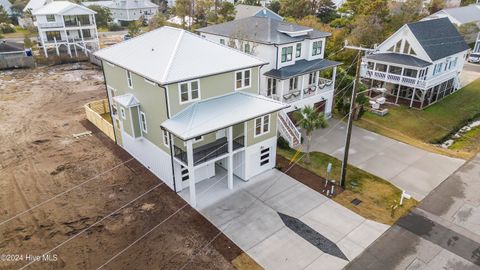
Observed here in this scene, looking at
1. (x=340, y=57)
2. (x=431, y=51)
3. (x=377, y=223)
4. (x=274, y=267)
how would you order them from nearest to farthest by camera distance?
1. (x=274, y=267)
2. (x=377, y=223)
3. (x=431, y=51)
4. (x=340, y=57)

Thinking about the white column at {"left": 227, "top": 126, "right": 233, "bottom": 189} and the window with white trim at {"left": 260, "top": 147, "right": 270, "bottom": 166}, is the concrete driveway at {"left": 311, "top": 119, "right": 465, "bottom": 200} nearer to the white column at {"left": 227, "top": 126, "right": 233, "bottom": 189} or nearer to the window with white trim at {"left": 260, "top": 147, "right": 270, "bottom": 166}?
the window with white trim at {"left": 260, "top": 147, "right": 270, "bottom": 166}

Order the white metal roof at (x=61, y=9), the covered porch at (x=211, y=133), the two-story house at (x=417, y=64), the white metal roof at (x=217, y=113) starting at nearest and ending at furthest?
the white metal roof at (x=217, y=113)
the covered porch at (x=211, y=133)
the two-story house at (x=417, y=64)
the white metal roof at (x=61, y=9)

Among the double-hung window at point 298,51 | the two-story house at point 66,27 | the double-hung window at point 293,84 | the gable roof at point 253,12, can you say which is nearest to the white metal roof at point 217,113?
the double-hung window at point 293,84

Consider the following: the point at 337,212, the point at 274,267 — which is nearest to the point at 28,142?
the point at 274,267

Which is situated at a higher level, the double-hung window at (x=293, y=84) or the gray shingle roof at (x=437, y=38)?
the gray shingle roof at (x=437, y=38)

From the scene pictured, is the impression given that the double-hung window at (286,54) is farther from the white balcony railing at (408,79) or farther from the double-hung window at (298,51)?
the white balcony railing at (408,79)

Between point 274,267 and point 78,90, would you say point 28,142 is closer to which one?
point 78,90
